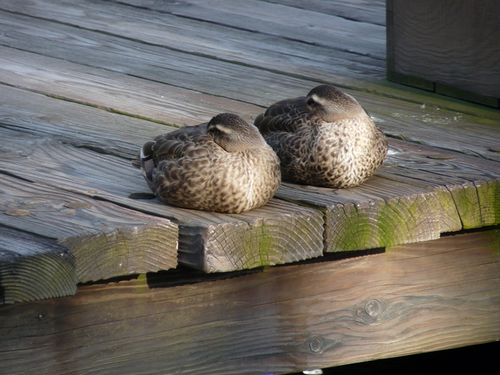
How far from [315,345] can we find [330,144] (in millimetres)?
835

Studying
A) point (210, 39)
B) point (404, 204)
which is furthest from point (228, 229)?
point (210, 39)

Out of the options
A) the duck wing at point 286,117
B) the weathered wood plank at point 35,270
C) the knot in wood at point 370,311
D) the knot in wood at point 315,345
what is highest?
the duck wing at point 286,117

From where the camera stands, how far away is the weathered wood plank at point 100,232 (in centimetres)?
244

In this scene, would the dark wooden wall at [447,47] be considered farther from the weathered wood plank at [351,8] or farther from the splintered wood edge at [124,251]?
the splintered wood edge at [124,251]

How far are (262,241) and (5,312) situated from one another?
90 cm

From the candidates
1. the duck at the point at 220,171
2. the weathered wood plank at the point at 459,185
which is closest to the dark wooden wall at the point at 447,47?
the weathered wood plank at the point at 459,185

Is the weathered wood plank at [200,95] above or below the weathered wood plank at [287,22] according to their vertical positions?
below

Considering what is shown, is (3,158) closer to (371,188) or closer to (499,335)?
(371,188)

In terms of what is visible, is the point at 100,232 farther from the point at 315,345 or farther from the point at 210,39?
the point at 210,39

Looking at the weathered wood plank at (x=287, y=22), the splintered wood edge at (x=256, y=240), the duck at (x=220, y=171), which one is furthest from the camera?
the weathered wood plank at (x=287, y=22)

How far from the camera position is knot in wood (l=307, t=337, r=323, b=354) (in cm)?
305

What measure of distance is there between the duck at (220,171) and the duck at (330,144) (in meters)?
0.26

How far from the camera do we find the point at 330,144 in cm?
311

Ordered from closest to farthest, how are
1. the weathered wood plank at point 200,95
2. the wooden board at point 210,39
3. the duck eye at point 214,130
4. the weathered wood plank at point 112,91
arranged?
1. the duck eye at point 214,130
2. the weathered wood plank at point 200,95
3. the weathered wood plank at point 112,91
4. the wooden board at point 210,39
